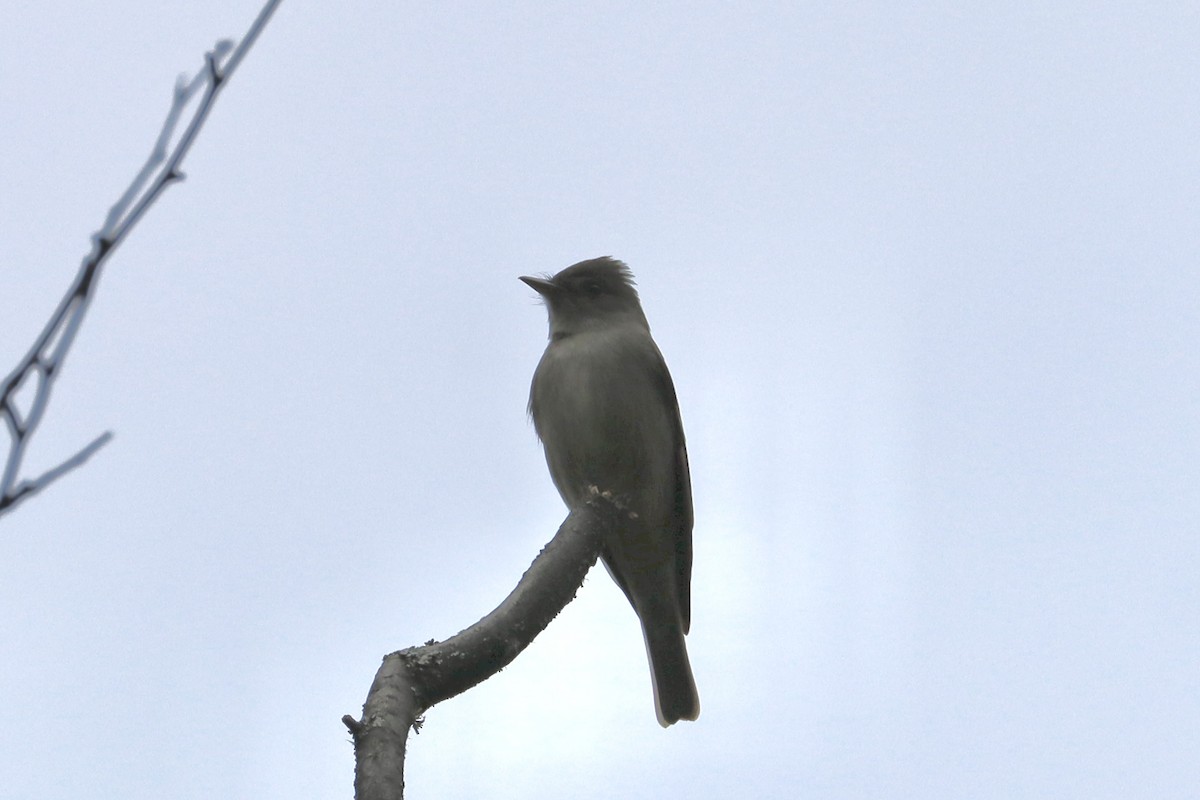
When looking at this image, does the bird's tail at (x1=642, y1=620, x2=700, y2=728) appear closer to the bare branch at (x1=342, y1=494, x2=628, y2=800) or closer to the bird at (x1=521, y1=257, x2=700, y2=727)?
the bird at (x1=521, y1=257, x2=700, y2=727)

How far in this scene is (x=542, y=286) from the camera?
9.34 m

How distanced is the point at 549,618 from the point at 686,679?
13.8 ft

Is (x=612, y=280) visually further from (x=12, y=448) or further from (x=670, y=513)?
(x=12, y=448)

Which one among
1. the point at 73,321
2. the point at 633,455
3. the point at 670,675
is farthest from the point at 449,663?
the point at 670,675

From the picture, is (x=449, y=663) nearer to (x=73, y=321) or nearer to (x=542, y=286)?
(x=73, y=321)

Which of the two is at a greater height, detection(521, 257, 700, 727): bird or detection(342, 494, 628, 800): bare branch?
detection(521, 257, 700, 727): bird

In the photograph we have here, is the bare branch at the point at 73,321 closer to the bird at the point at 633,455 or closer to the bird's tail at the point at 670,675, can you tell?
the bird at the point at 633,455

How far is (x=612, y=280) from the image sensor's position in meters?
9.54

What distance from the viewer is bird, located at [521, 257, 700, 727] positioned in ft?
26.8

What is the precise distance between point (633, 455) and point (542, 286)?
1792 millimetres

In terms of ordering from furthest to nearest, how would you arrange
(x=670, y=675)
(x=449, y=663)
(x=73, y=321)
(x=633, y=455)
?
(x=670, y=675) → (x=633, y=455) → (x=449, y=663) → (x=73, y=321)

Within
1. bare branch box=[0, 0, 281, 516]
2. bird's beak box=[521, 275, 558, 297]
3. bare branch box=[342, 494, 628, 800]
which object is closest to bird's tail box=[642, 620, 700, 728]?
bird's beak box=[521, 275, 558, 297]

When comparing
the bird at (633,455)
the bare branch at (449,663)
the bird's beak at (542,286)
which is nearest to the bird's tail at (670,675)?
the bird at (633,455)

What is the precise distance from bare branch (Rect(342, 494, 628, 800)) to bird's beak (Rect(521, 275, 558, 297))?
13.2 ft
